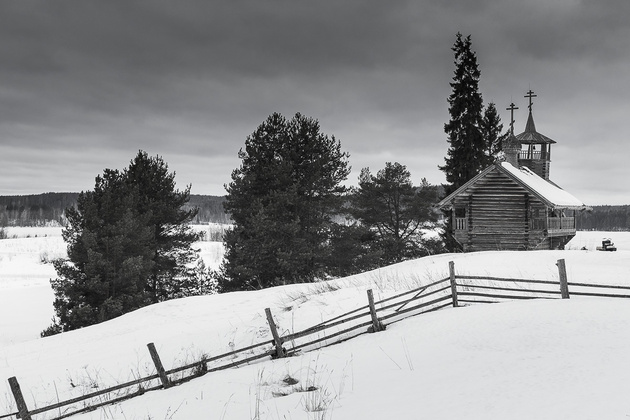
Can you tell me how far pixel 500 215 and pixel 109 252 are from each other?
78.3 feet

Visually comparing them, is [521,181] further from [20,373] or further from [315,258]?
[20,373]

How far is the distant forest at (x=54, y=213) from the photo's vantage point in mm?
134500

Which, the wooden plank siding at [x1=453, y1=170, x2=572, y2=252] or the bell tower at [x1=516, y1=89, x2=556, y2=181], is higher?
the bell tower at [x1=516, y1=89, x2=556, y2=181]

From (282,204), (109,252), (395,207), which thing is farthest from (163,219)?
(395,207)

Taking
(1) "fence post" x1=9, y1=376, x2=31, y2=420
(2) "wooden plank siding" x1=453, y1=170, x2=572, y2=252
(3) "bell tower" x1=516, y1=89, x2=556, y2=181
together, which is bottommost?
(1) "fence post" x1=9, y1=376, x2=31, y2=420

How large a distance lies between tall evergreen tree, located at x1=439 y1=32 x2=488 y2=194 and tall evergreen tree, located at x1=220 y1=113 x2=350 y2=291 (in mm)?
9878

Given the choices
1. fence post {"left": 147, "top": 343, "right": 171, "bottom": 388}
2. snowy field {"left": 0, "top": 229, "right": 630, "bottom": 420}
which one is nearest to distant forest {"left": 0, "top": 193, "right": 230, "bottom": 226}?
snowy field {"left": 0, "top": 229, "right": 630, "bottom": 420}

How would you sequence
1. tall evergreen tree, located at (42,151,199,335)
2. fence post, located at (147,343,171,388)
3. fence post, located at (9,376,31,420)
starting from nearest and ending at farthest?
fence post, located at (9,376,31,420), fence post, located at (147,343,171,388), tall evergreen tree, located at (42,151,199,335)

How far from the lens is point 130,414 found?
24.5 ft

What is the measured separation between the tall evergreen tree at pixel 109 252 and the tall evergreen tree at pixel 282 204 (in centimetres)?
475

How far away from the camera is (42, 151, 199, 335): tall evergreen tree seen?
22797mm

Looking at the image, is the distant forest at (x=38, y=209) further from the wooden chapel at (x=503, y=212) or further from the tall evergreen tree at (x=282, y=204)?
the wooden chapel at (x=503, y=212)

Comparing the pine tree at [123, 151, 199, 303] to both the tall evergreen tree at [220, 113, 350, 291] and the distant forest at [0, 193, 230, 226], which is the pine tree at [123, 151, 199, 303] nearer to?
the tall evergreen tree at [220, 113, 350, 291]

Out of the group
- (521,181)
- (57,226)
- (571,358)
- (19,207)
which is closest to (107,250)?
(571,358)
